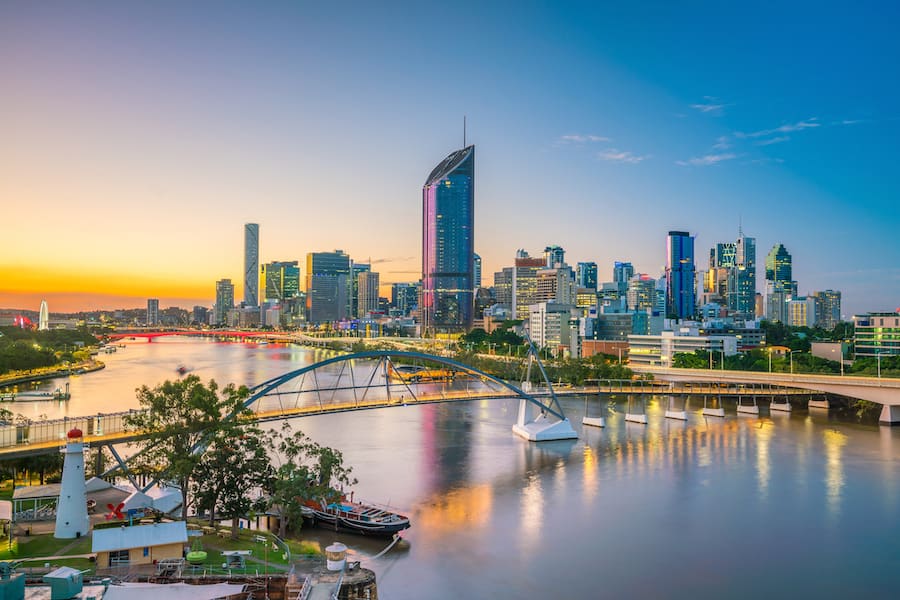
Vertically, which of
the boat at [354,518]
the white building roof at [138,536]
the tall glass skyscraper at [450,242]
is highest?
the tall glass skyscraper at [450,242]

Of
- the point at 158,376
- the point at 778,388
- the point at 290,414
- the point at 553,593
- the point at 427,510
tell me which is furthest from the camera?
the point at 158,376

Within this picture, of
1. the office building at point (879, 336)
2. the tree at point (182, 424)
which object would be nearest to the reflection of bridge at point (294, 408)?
the tree at point (182, 424)

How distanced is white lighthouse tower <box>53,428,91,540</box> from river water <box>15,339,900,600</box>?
7.33 meters

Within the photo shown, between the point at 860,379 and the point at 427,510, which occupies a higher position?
the point at 860,379

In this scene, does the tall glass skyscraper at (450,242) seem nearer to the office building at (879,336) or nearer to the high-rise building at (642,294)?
the high-rise building at (642,294)

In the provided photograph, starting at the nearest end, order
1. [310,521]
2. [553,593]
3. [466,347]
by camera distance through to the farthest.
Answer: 1. [553,593]
2. [310,521]
3. [466,347]

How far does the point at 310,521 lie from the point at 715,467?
2047 cm

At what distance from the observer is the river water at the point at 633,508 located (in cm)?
2002

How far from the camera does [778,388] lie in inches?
2448

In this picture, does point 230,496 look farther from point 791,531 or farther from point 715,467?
point 715,467

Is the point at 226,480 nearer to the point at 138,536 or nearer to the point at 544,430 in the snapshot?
the point at 138,536

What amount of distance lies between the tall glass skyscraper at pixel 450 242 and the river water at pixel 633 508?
13467 cm

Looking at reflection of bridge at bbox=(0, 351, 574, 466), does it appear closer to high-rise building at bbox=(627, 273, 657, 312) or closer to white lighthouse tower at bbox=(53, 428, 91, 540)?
white lighthouse tower at bbox=(53, 428, 91, 540)

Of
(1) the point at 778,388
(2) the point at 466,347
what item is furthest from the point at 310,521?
(2) the point at 466,347
